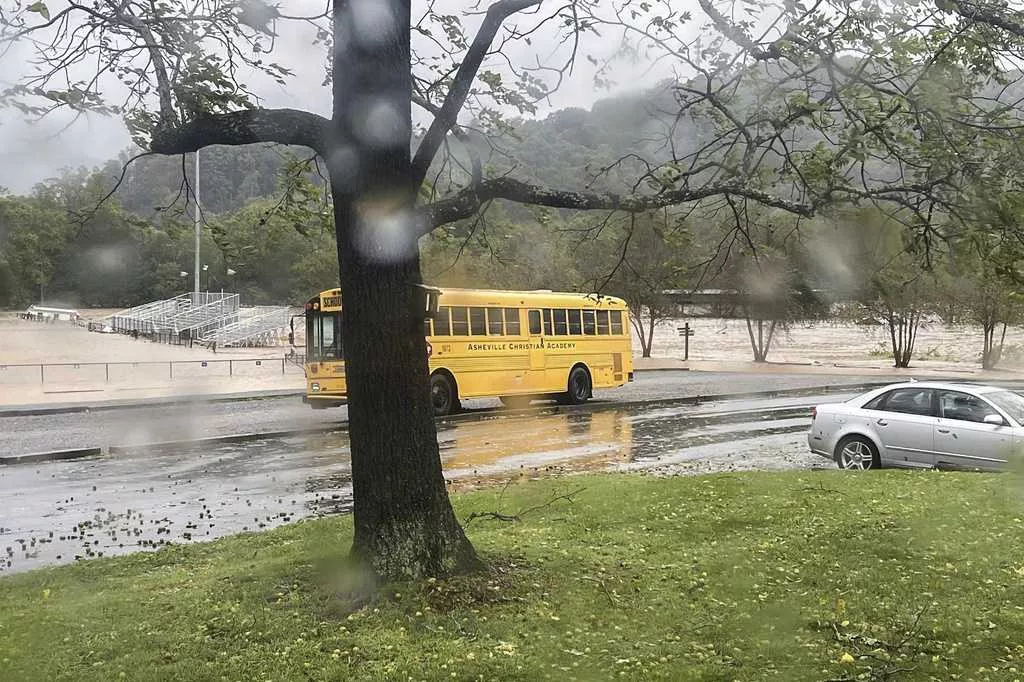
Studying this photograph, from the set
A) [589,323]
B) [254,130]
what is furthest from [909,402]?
[589,323]

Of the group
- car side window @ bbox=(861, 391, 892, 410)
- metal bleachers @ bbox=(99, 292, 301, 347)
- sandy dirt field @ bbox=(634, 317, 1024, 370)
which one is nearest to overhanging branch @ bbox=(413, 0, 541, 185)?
car side window @ bbox=(861, 391, 892, 410)

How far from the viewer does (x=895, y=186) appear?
6148 millimetres

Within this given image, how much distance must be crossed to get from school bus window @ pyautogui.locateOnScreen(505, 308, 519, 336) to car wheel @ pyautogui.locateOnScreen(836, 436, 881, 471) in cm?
1165

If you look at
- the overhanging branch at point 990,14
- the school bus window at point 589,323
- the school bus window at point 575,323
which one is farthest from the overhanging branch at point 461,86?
the school bus window at point 589,323

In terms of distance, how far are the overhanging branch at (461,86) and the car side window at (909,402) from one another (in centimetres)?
843

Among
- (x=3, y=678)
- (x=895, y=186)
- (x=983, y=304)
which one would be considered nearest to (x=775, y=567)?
(x=895, y=186)

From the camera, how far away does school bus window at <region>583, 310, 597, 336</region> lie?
25.1 metres

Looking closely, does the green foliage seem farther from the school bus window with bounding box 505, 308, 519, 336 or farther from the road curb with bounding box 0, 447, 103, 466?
the school bus window with bounding box 505, 308, 519, 336

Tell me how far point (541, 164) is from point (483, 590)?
5.04 meters

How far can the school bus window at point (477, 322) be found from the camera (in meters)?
22.1

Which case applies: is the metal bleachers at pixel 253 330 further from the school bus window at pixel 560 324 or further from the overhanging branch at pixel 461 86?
the overhanging branch at pixel 461 86

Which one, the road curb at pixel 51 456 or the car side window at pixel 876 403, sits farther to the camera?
the road curb at pixel 51 456

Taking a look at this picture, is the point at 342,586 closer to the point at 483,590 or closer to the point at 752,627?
the point at 483,590

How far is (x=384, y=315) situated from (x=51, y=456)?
12.1 metres
